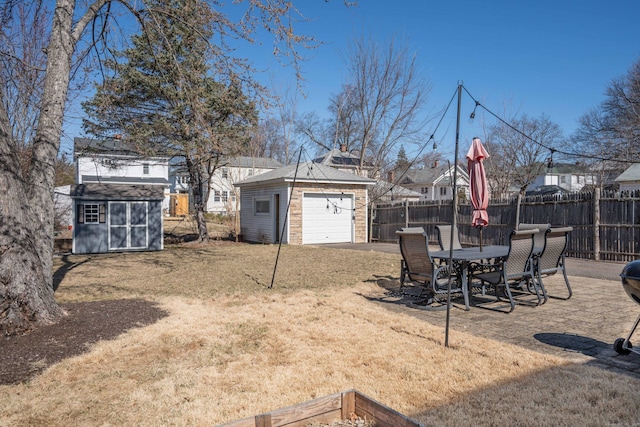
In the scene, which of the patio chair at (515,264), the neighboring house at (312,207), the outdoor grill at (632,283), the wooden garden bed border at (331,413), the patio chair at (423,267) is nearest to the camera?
the wooden garden bed border at (331,413)

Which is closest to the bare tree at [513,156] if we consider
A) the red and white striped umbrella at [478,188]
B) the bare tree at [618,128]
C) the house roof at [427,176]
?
the bare tree at [618,128]

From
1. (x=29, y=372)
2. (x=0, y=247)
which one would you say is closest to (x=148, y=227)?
(x=0, y=247)

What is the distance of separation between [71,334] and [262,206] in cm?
1430

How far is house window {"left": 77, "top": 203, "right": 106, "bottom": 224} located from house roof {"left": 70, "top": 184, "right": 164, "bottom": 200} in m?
0.33

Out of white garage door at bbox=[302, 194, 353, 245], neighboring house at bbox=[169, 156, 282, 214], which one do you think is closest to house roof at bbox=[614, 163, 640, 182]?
white garage door at bbox=[302, 194, 353, 245]

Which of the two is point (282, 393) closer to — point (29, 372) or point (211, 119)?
point (29, 372)

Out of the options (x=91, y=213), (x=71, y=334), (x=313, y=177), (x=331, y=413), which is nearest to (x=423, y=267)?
(x=331, y=413)

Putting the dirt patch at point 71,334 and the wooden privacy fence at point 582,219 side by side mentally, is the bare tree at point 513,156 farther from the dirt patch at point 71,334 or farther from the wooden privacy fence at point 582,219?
the dirt patch at point 71,334

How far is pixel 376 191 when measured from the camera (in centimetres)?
2691

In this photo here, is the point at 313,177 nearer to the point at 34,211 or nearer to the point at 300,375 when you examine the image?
the point at 34,211

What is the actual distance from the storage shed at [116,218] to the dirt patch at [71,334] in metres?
9.22

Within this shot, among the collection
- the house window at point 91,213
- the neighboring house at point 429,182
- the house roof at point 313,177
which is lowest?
the house window at point 91,213

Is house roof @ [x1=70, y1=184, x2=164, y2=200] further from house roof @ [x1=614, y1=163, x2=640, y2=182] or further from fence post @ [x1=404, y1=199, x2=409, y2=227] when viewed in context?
house roof @ [x1=614, y1=163, x2=640, y2=182]

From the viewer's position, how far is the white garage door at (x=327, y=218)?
17.9 meters
